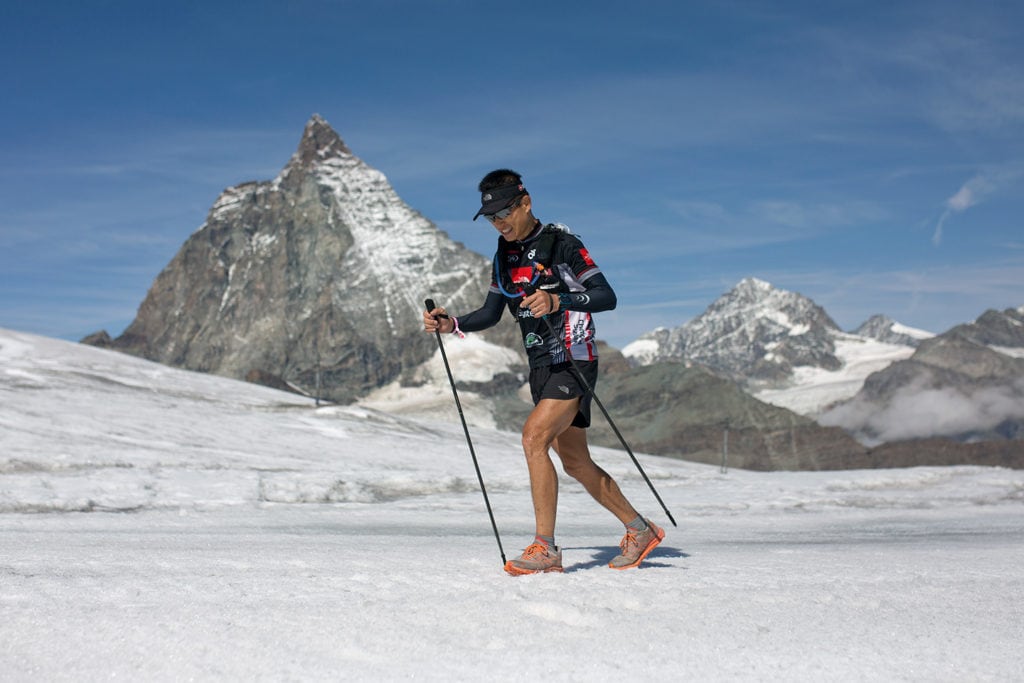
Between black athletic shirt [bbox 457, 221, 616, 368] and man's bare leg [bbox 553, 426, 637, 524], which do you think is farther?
man's bare leg [bbox 553, 426, 637, 524]

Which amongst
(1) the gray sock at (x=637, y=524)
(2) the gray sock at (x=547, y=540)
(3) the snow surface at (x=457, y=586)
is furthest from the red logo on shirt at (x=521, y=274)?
(3) the snow surface at (x=457, y=586)

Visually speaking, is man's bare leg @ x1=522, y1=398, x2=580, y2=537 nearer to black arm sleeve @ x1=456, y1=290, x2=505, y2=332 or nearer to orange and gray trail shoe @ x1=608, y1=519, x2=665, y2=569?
orange and gray trail shoe @ x1=608, y1=519, x2=665, y2=569

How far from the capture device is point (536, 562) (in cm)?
573

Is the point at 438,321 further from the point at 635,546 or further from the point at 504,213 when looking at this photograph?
the point at 635,546

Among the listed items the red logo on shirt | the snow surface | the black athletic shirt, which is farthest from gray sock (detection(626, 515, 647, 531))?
the red logo on shirt

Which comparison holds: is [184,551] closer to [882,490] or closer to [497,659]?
[497,659]

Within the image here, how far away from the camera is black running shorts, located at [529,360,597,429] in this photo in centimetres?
603

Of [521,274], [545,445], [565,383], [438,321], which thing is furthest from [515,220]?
[545,445]

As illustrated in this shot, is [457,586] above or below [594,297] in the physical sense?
below

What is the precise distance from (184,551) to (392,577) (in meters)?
2.25

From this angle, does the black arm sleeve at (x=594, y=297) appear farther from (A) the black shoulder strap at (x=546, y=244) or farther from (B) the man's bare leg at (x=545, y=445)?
(B) the man's bare leg at (x=545, y=445)

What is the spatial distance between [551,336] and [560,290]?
0.35 m

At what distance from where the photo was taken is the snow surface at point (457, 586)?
3.85m

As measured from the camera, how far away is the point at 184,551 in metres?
6.92
